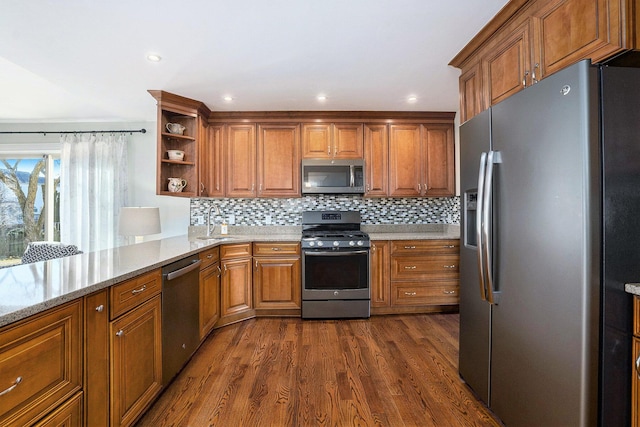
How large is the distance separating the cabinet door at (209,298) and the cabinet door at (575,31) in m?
2.68

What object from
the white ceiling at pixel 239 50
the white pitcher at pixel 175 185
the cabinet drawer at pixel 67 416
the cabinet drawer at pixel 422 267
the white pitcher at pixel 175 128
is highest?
the white ceiling at pixel 239 50

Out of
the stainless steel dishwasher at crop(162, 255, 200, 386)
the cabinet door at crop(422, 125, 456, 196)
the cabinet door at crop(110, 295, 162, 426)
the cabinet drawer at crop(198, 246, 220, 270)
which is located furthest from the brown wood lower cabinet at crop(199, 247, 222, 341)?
the cabinet door at crop(422, 125, 456, 196)

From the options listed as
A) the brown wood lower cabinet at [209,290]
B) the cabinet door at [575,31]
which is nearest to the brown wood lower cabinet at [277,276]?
the brown wood lower cabinet at [209,290]

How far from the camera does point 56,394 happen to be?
1.05 metres

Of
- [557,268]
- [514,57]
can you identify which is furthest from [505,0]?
[557,268]

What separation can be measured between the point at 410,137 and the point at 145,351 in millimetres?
3274

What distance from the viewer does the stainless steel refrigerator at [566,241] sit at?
1.11m

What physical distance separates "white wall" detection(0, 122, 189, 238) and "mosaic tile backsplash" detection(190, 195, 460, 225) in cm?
29

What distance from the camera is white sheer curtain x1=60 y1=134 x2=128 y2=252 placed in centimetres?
378

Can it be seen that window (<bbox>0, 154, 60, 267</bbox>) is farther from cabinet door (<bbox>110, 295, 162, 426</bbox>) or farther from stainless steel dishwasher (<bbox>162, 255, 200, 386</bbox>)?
cabinet door (<bbox>110, 295, 162, 426</bbox>)

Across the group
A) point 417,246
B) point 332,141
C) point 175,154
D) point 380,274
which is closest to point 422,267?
point 417,246

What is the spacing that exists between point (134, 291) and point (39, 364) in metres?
0.55

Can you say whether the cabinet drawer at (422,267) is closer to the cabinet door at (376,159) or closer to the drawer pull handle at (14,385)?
the cabinet door at (376,159)

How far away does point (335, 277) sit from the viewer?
3.21 meters
